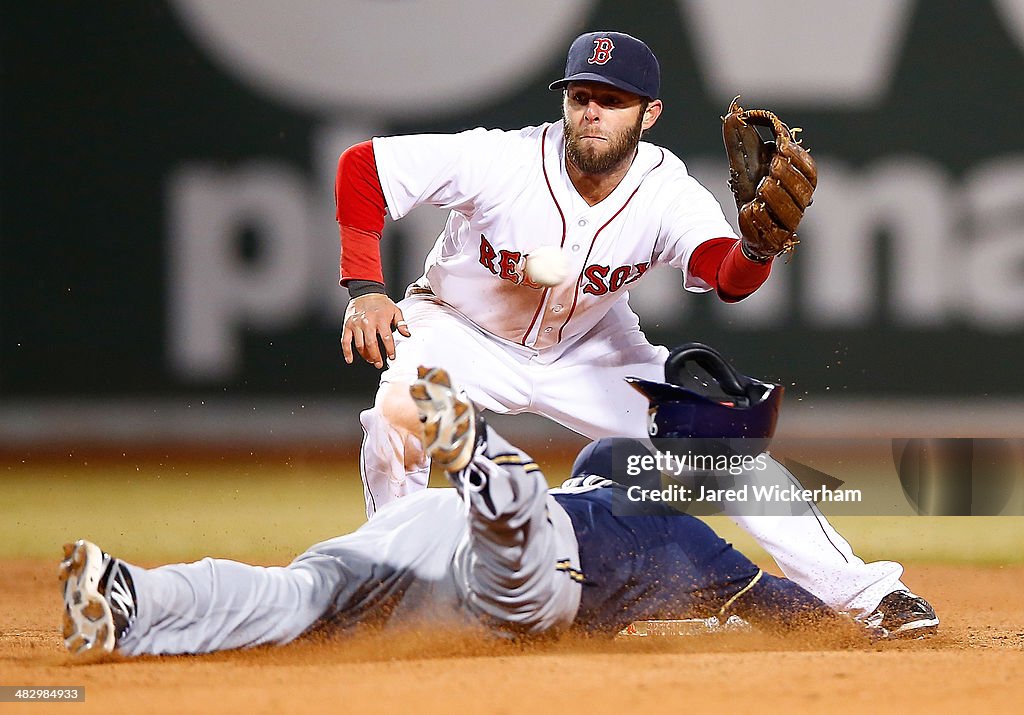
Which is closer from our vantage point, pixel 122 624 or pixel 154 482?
pixel 122 624

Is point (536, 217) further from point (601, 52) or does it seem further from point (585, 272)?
point (601, 52)

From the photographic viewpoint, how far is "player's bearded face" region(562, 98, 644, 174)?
3426mm

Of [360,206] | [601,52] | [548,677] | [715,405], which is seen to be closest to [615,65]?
[601,52]

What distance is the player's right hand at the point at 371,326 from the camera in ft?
10.4

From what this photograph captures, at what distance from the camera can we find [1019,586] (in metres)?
4.05

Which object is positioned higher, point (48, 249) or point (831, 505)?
point (48, 249)

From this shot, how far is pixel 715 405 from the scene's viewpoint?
2652 millimetres

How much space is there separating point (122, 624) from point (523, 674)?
734 millimetres

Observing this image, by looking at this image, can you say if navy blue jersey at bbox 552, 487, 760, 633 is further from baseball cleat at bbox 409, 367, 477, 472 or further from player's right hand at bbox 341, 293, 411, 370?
player's right hand at bbox 341, 293, 411, 370

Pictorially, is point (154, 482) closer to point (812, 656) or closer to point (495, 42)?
point (495, 42)

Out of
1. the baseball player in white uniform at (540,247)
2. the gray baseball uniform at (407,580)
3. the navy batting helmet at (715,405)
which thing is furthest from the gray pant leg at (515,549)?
the baseball player in white uniform at (540,247)

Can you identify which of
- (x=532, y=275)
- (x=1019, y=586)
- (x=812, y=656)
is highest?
(x=532, y=275)

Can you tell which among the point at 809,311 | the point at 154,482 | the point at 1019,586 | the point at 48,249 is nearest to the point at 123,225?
the point at 48,249

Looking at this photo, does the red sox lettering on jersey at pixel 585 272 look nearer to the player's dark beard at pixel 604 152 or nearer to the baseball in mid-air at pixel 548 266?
the baseball in mid-air at pixel 548 266
